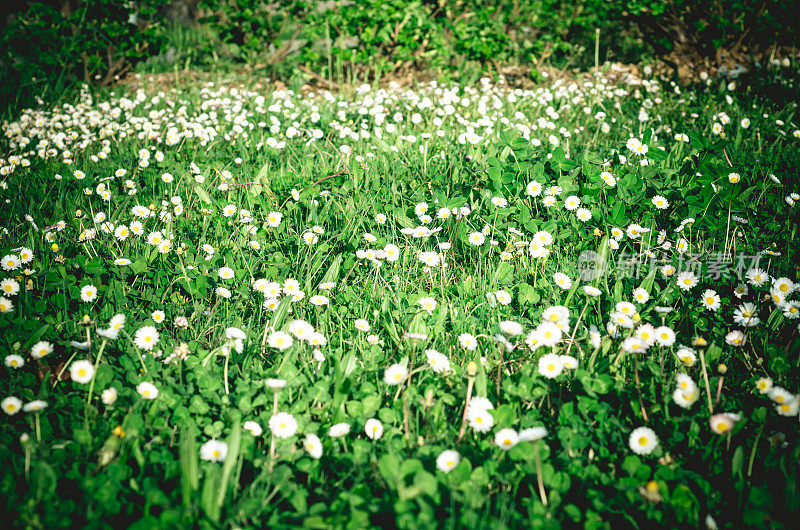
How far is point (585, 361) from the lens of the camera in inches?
65.1

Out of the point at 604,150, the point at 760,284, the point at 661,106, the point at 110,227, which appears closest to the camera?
the point at 760,284

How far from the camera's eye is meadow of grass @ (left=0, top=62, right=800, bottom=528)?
1216mm

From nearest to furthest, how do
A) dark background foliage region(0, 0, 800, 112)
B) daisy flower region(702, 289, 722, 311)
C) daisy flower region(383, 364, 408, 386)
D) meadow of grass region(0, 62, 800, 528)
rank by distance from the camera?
meadow of grass region(0, 62, 800, 528) < daisy flower region(383, 364, 408, 386) < daisy flower region(702, 289, 722, 311) < dark background foliage region(0, 0, 800, 112)

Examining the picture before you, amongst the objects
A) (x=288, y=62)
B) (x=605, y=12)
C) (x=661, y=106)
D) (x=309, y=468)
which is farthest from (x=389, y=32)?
(x=309, y=468)

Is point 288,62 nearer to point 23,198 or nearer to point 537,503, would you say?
point 23,198

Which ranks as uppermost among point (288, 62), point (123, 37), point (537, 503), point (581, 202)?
point (123, 37)

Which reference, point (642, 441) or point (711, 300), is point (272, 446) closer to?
point (642, 441)

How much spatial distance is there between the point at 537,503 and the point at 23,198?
299 centimetres

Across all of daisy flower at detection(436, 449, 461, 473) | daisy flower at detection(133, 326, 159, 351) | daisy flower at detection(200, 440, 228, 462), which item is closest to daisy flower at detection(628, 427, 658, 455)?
daisy flower at detection(436, 449, 461, 473)

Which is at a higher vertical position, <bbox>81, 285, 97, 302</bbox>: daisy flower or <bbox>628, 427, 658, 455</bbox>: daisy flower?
<bbox>81, 285, 97, 302</bbox>: daisy flower

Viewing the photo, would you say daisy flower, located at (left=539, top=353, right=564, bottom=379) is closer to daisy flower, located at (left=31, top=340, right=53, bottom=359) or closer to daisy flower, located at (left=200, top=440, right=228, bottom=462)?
daisy flower, located at (left=200, top=440, right=228, bottom=462)

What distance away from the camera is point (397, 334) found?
1.84 meters

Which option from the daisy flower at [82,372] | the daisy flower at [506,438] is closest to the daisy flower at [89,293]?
the daisy flower at [82,372]

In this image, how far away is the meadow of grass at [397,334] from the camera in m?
1.22
